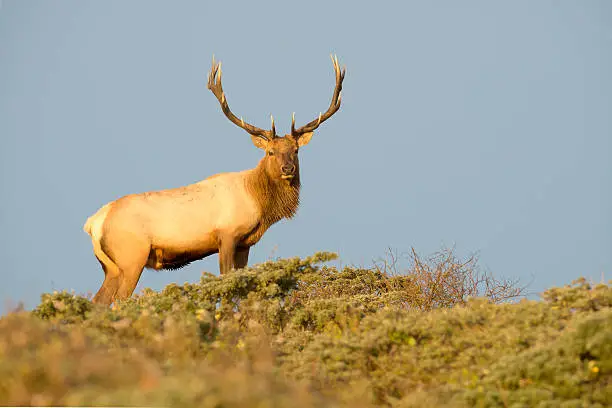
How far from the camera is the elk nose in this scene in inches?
508

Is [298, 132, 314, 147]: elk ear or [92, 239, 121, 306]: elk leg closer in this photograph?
[92, 239, 121, 306]: elk leg

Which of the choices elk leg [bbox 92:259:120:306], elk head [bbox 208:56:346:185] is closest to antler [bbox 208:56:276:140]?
elk head [bbox 208:56:346:185]

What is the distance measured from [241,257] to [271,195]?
0.98 m

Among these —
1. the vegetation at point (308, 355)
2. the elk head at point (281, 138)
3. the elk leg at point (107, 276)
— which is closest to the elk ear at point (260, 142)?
the elk head at point (281, 138)

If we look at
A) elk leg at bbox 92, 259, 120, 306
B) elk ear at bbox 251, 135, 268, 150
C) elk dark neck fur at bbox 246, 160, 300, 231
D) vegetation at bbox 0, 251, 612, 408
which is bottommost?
vegetation at bbox 0, 251, 612, 408

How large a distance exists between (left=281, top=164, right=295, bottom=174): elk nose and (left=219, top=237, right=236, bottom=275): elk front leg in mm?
1241

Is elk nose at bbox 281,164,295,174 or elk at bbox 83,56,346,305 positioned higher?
elk nose at bbox 281,164,295,174

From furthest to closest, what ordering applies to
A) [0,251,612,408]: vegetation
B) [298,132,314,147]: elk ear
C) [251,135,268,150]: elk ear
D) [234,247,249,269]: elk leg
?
[298,132,314,147]: elk ear, [251,135,268,150]: elk ear, [234,247,249,269]: elk leg, [0,251,612,408]: vegetation

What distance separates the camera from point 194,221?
41.3ft

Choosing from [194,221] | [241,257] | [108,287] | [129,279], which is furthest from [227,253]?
[108,287]

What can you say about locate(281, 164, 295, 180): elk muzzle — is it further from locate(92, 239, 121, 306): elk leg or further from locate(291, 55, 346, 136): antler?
locate(92, 239, 121, 306): elk leg

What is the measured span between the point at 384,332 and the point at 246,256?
5.99 metres

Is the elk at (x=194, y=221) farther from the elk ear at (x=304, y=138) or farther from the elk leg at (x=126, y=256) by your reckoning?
the elk ear at (x=304, y=138)

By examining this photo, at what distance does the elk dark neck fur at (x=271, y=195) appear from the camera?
12.9m
